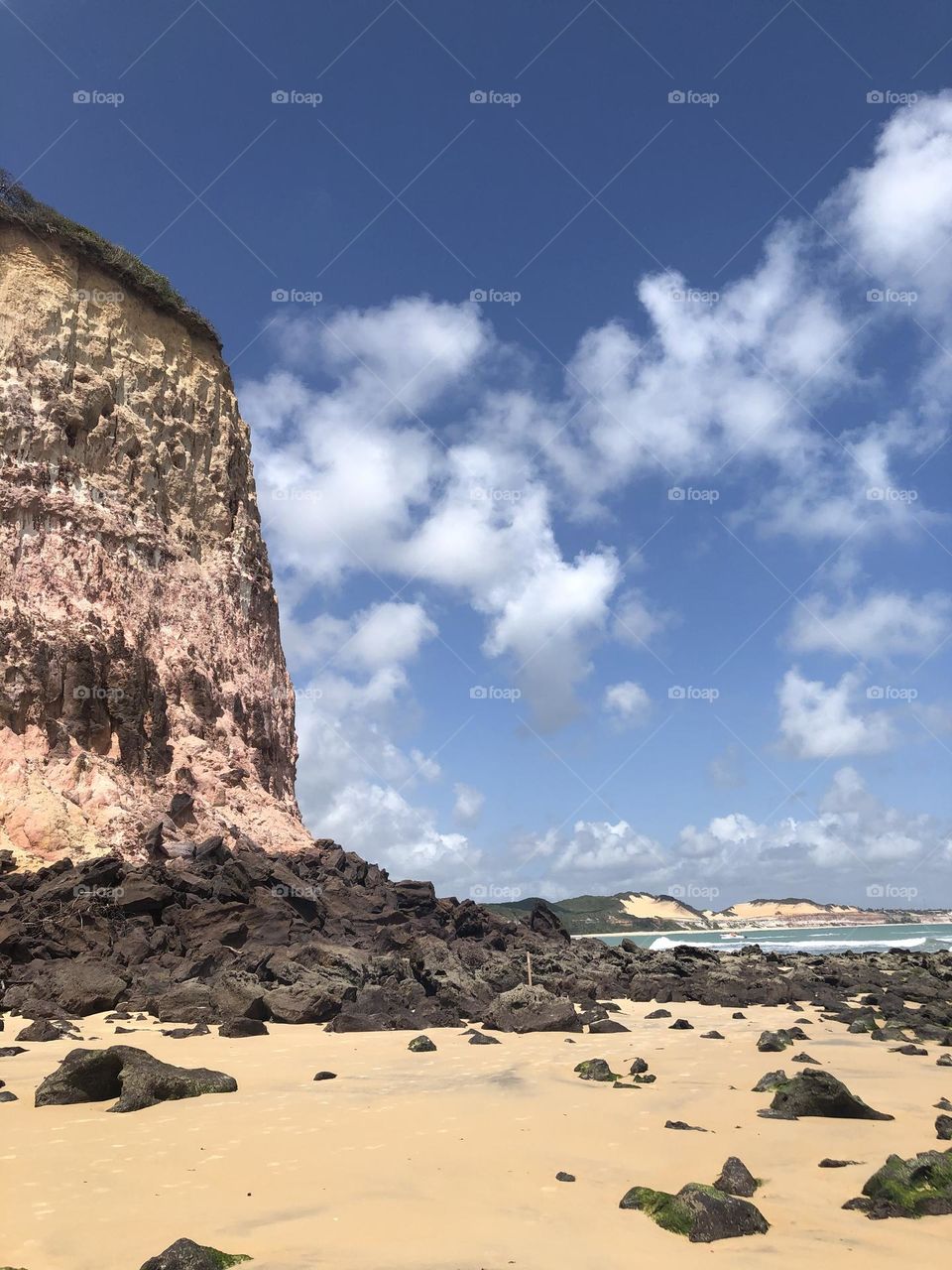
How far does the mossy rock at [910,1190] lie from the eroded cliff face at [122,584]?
2149cm

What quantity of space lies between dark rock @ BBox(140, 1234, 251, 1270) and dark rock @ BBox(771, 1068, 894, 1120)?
5.25m

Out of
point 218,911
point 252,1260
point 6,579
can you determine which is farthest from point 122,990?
point 6,579

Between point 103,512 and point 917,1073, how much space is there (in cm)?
2715

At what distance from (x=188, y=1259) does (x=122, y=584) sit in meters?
27.0

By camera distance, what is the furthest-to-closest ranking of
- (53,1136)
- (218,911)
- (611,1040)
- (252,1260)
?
(218,911)
(611,1040)
(53,1136)
(252,1260)

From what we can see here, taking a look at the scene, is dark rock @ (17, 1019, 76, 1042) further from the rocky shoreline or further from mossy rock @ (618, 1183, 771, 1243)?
mossy rock @ (618, 1183, 771, 1243)

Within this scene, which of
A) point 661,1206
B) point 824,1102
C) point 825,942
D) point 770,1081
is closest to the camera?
point 661,1206

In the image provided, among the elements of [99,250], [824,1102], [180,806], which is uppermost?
[99,250]

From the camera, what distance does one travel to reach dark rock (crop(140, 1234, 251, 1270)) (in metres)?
4.09

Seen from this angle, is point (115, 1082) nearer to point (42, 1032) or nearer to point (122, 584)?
point (42, 1032)

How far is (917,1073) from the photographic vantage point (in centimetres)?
1009

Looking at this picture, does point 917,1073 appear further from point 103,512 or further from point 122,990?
point 103,512

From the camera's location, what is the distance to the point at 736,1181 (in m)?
5.54

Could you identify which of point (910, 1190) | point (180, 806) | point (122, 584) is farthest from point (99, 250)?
point (910, 1190)
